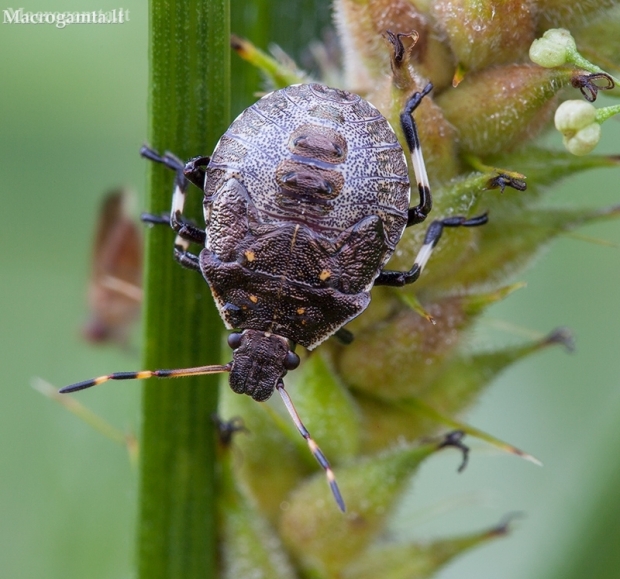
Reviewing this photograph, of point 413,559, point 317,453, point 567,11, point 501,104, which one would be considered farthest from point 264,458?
point 567,11

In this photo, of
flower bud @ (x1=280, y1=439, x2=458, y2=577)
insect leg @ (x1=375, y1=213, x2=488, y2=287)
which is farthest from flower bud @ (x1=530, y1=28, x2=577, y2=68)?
flower bud @ (x1=280, y1=439, x2=458, y2=577)

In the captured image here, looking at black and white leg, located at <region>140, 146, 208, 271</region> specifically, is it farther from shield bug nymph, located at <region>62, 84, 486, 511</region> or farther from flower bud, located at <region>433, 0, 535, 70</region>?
flower bud, located at <region>433, 0, 535, 70</region>

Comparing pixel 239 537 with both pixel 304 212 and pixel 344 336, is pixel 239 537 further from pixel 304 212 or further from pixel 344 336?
pixel 304 212

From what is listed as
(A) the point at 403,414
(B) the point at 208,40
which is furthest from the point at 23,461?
(B) the point at 208,40

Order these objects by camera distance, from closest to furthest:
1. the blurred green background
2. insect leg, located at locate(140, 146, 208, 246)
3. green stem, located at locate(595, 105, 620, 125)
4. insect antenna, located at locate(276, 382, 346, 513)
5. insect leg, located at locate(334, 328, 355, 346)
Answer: green stem, located at locate(595, 105, 620, 125) < insect leg, located at locate(140, 146, 208, 246) < insect antenna, located at locate(276, 382, 346, 513) < insect leg, located at locate(334, 328, 355, 346) < the blurred green background

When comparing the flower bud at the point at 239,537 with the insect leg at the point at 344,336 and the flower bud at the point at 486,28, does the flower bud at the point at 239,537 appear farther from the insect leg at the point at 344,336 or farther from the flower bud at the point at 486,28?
the flower bud at the point at 486,28

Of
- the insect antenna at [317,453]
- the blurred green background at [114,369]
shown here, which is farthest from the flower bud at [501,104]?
the insect antenna at [317,453]
